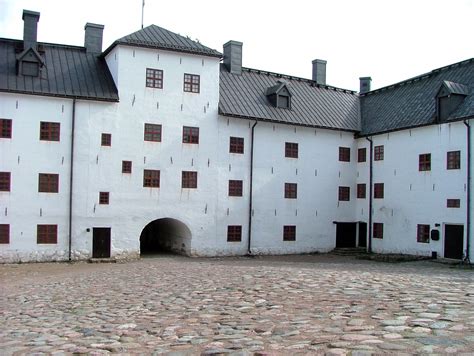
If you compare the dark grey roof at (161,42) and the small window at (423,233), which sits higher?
the dark grey roof at (161,42)

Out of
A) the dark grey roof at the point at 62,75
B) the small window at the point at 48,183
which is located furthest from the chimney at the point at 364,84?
the small window at the point at 48,183

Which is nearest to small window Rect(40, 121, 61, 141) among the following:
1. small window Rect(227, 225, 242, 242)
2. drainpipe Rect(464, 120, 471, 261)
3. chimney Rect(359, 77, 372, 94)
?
small window Rect(227, 225, 242, 242)

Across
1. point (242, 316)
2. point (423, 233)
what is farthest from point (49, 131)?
point (423, 233)

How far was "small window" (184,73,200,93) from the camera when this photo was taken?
90.8ft

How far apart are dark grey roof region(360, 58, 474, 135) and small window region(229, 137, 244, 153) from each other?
7653mm

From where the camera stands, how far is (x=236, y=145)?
28.8 meters

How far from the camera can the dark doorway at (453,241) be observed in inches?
985

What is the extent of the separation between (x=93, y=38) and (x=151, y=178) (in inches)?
326

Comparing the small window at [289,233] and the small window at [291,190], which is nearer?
the small window at [289,233]

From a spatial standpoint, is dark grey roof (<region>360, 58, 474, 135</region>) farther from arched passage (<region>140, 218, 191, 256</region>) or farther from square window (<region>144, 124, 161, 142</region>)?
square window (<region>144, 124, 161, 142</region>)

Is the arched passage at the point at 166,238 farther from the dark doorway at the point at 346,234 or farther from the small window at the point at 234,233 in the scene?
the dark doorway at the point at 346,234

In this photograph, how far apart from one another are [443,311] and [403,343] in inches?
96.5

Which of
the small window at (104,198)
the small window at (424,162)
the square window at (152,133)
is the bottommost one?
the small window at (104,198)

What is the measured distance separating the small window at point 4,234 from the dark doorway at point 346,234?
17.3 m
